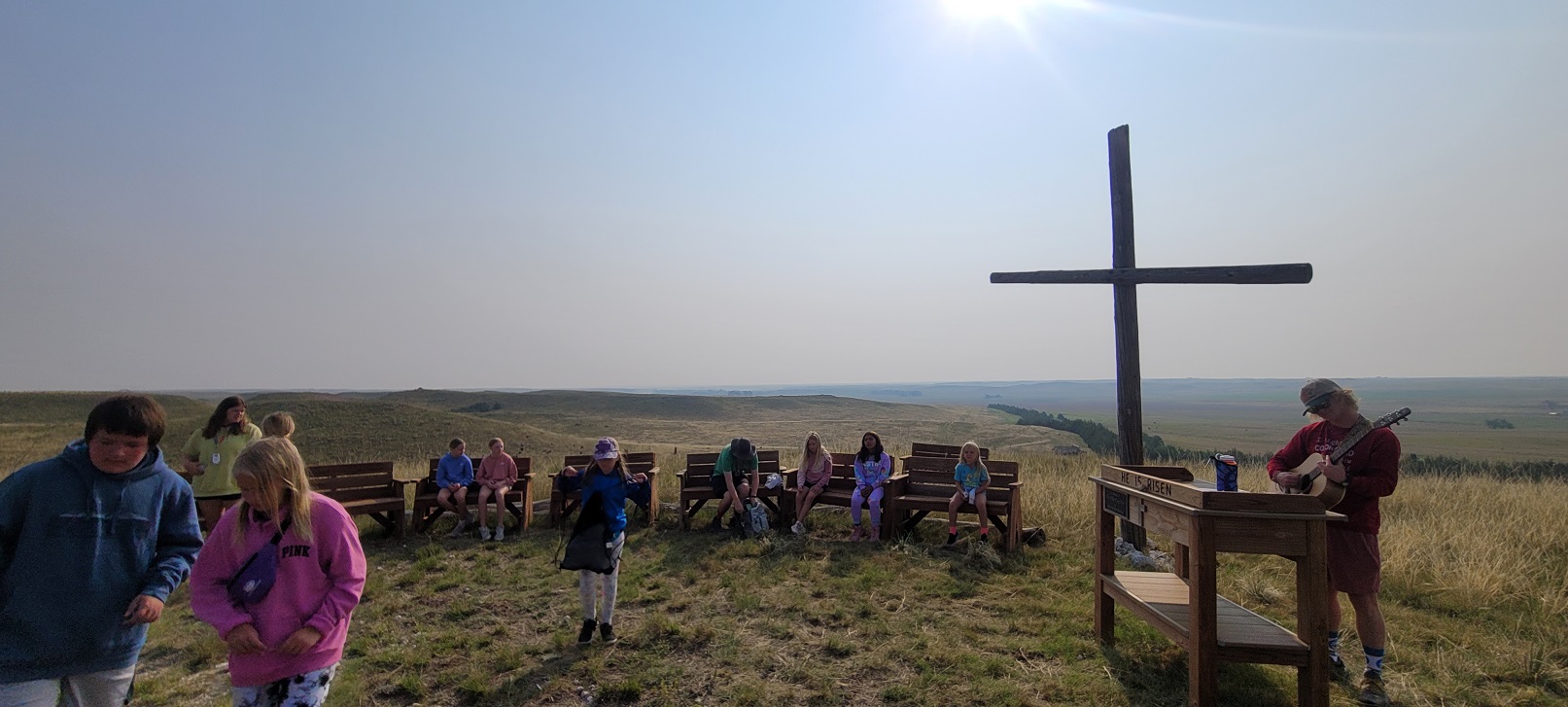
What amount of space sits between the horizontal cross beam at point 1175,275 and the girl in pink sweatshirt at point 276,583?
6.53 m

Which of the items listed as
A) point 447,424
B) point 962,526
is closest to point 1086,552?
point 962,526

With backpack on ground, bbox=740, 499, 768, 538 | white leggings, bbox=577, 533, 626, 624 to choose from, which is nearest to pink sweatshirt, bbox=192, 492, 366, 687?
white leggings, bbox=577, 533, 626, 624

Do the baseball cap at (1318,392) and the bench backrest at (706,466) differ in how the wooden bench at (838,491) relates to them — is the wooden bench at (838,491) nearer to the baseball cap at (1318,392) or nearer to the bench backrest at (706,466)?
the bench backrest at (706,466)

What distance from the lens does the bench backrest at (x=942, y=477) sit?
8.77 meters

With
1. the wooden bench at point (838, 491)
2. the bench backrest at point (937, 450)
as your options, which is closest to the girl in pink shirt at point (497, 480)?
the wooden bench at point (838, 491)

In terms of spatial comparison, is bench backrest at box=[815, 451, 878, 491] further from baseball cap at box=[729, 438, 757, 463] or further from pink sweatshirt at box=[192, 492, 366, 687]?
pink sweatshirt at box=[192, 492, 366, 687]

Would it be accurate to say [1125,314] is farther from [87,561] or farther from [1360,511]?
[87,561]

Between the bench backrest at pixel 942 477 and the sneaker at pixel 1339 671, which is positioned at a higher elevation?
the bench backrest at pixel 942 477

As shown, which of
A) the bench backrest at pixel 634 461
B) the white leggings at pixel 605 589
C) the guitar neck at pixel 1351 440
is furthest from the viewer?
the bench backrest at pixel 634 461

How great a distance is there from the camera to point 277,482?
2787 millimetres

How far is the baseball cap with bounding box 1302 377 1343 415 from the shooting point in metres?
4.68

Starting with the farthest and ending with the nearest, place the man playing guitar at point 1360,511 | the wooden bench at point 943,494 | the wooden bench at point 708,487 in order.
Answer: the wooden bench at point 708,487
the wooden bench at point 943,494
the man playing guitar at point 1360,511

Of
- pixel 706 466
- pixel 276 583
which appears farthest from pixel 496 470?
pixel 276 583

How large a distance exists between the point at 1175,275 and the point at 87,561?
799cm
